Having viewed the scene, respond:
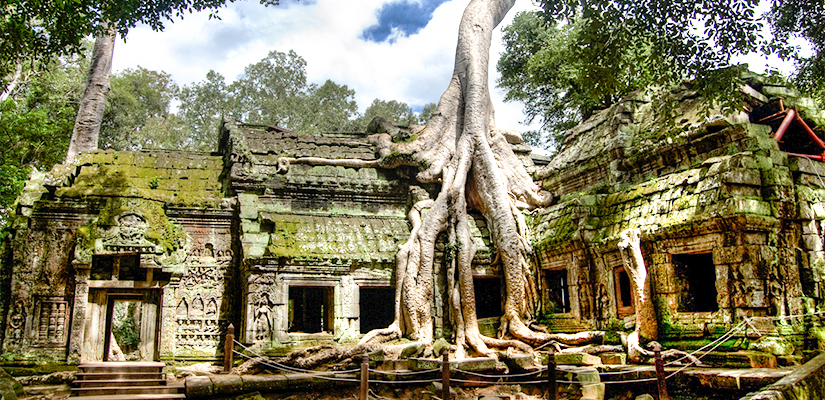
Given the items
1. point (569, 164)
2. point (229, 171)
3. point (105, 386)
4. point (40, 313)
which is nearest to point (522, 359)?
point (569, 164)

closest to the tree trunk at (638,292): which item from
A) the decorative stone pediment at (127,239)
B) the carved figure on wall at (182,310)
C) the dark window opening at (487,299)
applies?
the dark window opening at (487,299)

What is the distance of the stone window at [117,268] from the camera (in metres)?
10.5

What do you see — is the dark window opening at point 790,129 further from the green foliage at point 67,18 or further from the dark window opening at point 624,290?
the green foliage at point 67,18

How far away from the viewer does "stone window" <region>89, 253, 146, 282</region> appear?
34.5 feet

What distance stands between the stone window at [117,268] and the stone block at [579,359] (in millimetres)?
7016

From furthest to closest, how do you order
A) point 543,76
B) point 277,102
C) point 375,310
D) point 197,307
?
point 277,102 → point 543,76 → point 375,310 → point 197,307

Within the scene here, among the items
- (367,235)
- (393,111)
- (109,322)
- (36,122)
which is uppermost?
(393,111)

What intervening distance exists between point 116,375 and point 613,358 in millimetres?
6891

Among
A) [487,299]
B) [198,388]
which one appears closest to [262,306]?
[198,388]

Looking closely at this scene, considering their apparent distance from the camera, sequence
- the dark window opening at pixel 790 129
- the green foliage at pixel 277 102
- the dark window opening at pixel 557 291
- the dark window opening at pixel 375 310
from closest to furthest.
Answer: the dark window opening at pixel 790 129, the dark window opening at pixel 557 291, the dark window opening at pixel 375 310, the green foliage at pixel 277 102

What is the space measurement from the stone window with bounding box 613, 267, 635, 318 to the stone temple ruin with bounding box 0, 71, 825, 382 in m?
0.04

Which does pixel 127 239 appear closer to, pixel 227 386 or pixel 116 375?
pixel 116 375

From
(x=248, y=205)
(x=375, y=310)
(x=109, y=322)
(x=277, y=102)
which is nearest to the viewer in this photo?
(x=109, y=322)

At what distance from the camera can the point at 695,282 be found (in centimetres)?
982
